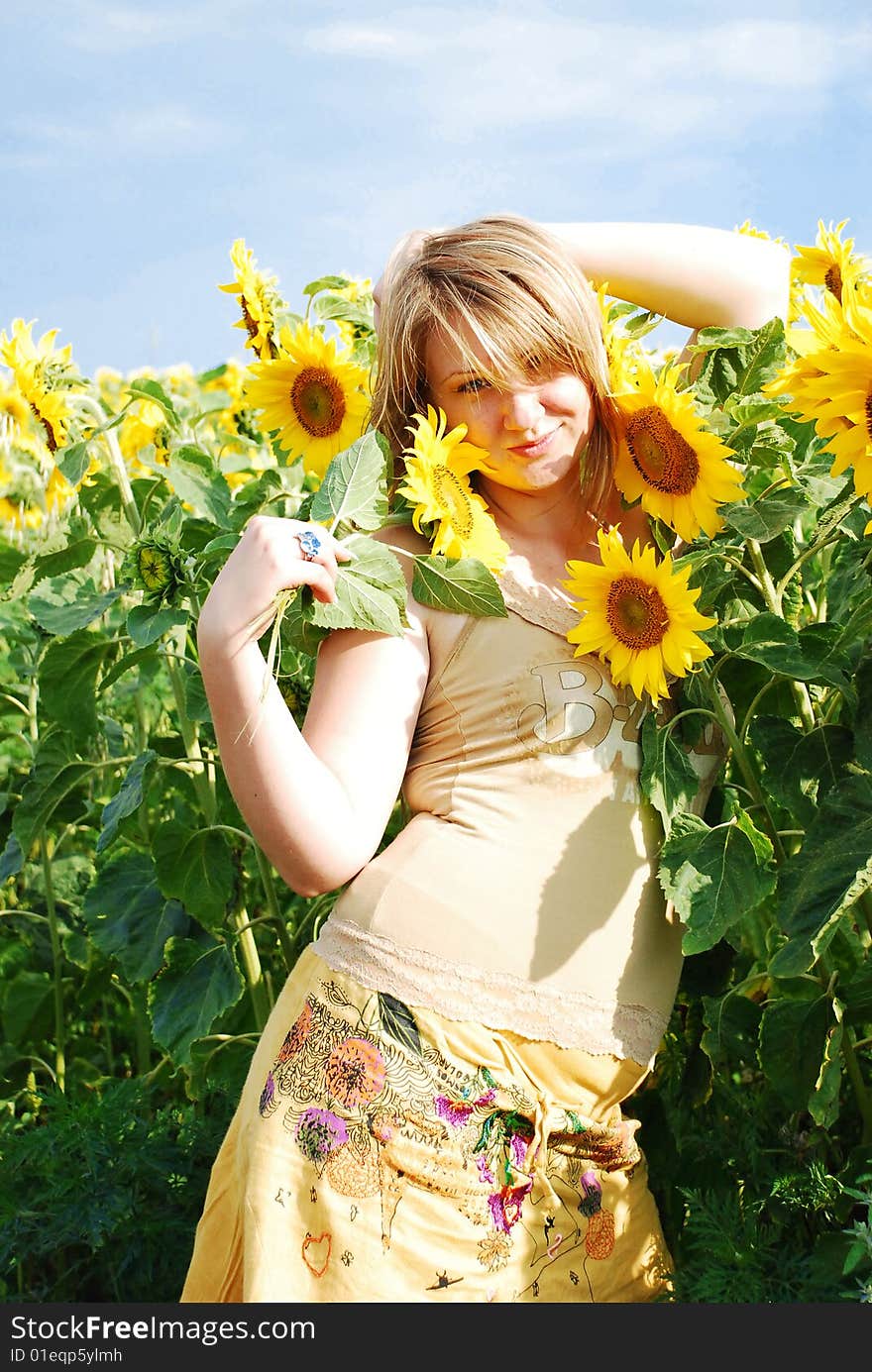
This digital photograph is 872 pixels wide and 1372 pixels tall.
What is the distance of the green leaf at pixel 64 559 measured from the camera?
1.89 m

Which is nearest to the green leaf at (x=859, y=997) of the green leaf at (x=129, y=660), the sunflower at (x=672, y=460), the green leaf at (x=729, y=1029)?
the green leaf at (x=729, y=1029)

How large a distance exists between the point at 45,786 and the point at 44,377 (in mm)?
549

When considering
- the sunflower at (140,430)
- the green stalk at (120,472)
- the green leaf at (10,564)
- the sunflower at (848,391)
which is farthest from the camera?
the sunflower at (140,430)

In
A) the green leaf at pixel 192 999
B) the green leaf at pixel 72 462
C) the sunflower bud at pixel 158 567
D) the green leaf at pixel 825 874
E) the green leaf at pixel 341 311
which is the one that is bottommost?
the green leaf at pixel 192 999

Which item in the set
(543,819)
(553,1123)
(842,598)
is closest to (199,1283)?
(553,1123)

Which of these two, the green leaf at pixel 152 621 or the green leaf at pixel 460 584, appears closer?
the green leaf at pixel 460 584

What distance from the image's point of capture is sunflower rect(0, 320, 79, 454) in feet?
5.82

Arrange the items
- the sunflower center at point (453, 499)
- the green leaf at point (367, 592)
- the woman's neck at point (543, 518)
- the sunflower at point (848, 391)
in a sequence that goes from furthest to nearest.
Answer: the woman's neck at point (543, 518), the sunflower center at point (453, 499), the green leaf at point (367, 592), the sunflower at point (848, 391)

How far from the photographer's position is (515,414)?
1311 mm

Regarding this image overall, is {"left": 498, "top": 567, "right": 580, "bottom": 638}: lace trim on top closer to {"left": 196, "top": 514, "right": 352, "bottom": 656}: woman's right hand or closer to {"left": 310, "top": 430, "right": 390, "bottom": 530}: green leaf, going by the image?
{"left": 310, "top": 430, "right": 390, "bottom": 530}: green leaf

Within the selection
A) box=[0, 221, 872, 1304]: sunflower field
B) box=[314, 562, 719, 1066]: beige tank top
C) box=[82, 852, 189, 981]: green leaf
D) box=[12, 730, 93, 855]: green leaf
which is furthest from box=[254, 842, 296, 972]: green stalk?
box=[314, 562, 719, 1066]: beige tank top

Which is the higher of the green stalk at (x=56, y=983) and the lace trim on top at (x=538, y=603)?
the lace trim on top at (x=538, y=603)

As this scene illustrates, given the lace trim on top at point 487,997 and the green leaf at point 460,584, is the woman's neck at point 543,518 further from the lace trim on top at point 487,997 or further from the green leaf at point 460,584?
the lace trim on top at point 487,997

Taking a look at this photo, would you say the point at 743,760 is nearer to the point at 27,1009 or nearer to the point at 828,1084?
the point at 828,1084
